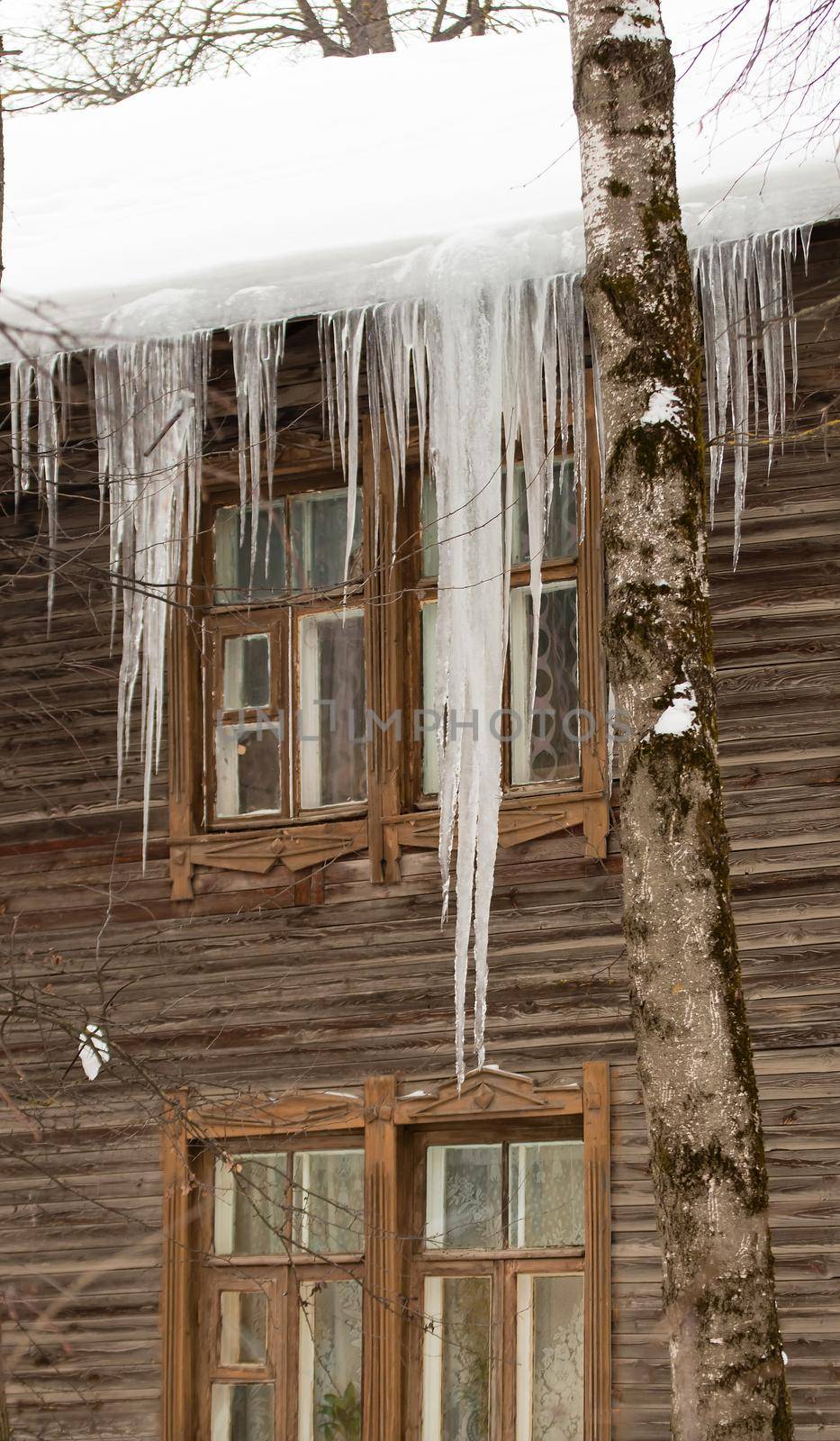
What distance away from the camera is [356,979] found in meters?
7.59

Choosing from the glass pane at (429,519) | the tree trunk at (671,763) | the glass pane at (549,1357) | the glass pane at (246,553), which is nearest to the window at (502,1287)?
the glass pane at (549,1357)

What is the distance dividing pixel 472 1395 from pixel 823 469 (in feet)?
11.5

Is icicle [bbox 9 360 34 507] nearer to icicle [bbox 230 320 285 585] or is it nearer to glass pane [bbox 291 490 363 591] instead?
icicle [bbox 230 320 285 585]

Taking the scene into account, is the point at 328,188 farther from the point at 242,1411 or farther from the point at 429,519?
the point at 242,1411

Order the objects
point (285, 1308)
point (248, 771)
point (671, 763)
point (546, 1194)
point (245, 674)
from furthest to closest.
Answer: point (245, 674), point (248, 771), point (285, 1308), point (546, 1194), point (671, 763)

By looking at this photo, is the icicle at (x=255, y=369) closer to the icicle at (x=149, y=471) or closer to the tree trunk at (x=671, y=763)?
the icicle at (x=149, y=471)

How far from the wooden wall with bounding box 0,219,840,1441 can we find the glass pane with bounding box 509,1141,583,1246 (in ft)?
0.81

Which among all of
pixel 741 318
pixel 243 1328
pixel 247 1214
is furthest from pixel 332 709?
pixel 243 1328

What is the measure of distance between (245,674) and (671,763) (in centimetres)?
392

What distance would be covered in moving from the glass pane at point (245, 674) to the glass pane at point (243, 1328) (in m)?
2.28

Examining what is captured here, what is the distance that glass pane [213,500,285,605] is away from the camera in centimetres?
811

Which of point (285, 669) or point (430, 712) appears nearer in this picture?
point (430, 712)

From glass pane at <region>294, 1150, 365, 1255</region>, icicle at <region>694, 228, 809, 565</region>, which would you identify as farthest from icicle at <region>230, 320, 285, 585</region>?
glass pane at <region>294, 1150, 365, 1255</region>

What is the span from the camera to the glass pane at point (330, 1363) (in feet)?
24.1
